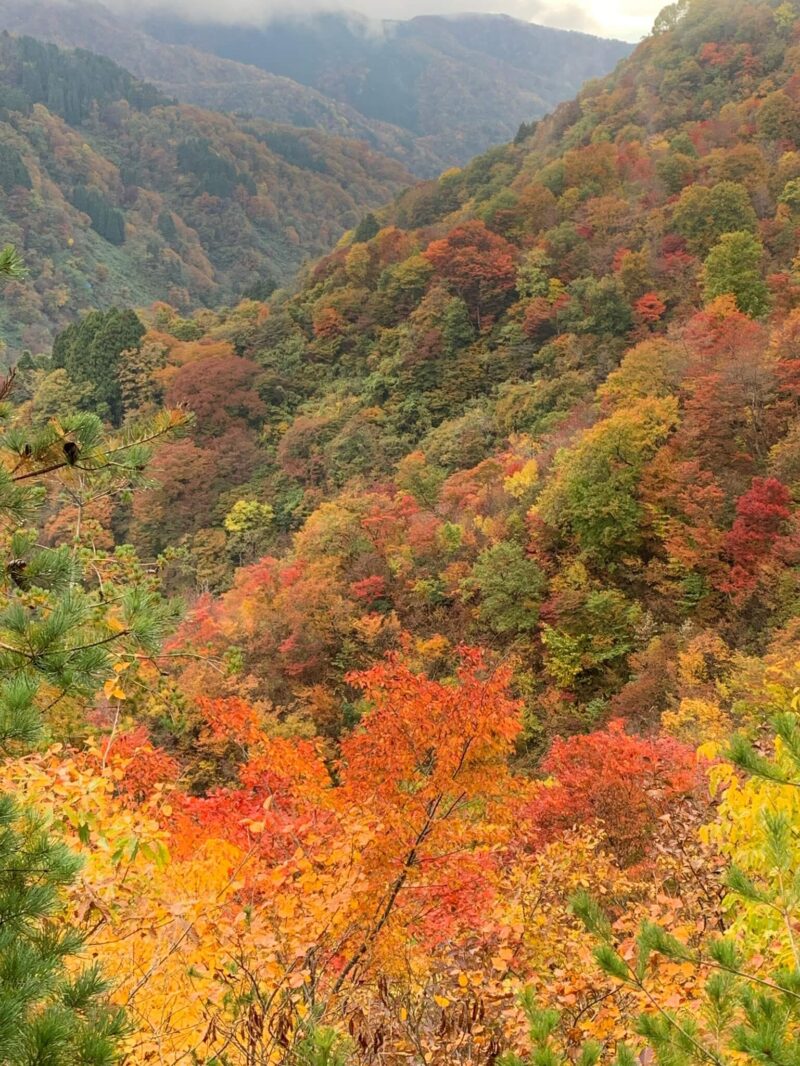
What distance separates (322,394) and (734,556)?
27335 millimetres

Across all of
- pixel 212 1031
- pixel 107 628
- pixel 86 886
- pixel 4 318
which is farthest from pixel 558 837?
pixel 4 318

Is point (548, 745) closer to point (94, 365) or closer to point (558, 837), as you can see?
point (558, 837)

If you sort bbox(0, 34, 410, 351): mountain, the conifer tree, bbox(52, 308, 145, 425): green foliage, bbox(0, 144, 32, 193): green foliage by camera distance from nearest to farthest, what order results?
1. the conifer tree
2. bbox(52, 308, 145, 425): green foliage
3. bbox(0, 34, 410, 351): mountain
4. bbox(0, 144, 32, 193): green foliage

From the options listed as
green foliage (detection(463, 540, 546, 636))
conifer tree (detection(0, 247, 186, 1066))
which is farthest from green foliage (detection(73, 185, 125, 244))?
conifer tree (detection(0, 247, 186, 1066))

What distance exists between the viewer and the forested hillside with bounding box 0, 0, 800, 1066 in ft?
11.0

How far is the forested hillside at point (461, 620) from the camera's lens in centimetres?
336

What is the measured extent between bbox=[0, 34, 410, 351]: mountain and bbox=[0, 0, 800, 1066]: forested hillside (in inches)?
1742

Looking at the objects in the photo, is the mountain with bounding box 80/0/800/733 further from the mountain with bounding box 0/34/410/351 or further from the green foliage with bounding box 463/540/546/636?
the mountain with bounding box 0/34/410/351

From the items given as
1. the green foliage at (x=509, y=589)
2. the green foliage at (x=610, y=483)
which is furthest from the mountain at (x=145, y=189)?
the green foliage at (x=610, y=483)

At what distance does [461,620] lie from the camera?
20.8 m

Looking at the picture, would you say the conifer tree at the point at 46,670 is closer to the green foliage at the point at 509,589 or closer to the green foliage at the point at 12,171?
the green foliage at the point at 509,589

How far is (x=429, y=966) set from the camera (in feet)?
21.0

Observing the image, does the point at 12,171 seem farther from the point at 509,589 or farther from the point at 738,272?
the point at 509,589

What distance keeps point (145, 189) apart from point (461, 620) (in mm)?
110104
